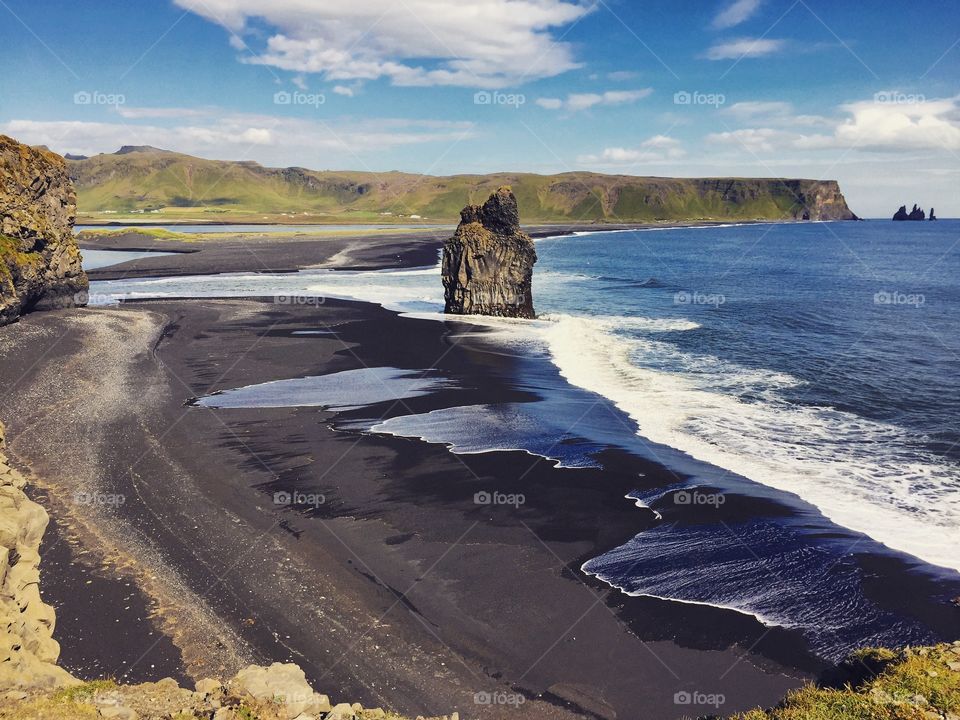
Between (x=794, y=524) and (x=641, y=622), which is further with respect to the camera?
(x=794, y=524)

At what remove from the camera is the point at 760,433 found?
24281 millimetres

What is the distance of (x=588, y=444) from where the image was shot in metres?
22.9

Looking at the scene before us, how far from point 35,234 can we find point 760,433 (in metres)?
48.5

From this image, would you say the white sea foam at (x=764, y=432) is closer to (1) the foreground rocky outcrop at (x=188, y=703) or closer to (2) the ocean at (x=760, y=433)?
(2) the ocean at (x=760, y=433)

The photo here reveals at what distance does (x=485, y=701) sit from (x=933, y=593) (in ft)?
34.8

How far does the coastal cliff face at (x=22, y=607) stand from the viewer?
883 centimetres

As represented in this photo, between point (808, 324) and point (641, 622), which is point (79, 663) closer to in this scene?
point (641, 622)

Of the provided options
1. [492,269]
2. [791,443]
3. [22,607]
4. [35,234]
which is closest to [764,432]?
[791,443]

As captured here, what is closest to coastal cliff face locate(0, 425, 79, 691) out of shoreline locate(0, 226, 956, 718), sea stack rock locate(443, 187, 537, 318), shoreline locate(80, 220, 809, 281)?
shoreline locate(0, 226, 956, 718)

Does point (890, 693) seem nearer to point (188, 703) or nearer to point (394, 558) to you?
point (394, 558)

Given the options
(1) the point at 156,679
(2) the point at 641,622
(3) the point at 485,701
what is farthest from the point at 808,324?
(1) the point at 156,679

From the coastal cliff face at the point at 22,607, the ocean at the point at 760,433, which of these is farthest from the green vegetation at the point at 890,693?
the coastal cliff face at the point at 22,607

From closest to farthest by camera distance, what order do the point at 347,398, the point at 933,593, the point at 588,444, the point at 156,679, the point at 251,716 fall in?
the point at 251,716, the point at 156,679, the point at 933,593, the point at 588,444, the point at 347,398

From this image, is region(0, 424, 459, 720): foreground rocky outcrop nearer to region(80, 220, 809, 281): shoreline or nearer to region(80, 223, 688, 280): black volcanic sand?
region(80, 223, 688, 280): black volcanic sand
